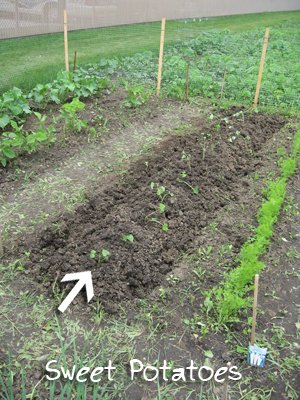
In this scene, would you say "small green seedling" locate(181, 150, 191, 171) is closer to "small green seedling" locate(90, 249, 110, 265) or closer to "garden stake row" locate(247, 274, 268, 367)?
"small green seedling" locate(90, 249, 110, 265)

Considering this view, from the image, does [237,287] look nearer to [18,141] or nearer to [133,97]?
[18,141]

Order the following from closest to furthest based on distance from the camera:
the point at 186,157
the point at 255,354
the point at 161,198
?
the point at 255,354 < the point at 161,198 < the point at 186,157

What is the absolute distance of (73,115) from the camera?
5.24 meters

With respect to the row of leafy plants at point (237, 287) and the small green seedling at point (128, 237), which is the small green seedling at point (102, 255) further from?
the row of leafy plants at point (237, 287)

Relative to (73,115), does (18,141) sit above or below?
below

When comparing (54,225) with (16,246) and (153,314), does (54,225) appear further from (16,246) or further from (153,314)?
(153,314)

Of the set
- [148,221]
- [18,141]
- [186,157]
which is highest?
[18,141]

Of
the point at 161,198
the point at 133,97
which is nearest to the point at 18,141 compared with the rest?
the point at 161,198

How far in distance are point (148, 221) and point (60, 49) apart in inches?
292

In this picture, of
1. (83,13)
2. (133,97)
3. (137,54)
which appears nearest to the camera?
(133,97)

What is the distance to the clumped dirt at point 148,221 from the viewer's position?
3.25m

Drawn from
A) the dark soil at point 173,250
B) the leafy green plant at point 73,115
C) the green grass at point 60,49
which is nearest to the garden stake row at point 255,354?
the dark soil at point 173,250

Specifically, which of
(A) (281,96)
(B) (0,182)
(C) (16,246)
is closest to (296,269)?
(C) (16,246)

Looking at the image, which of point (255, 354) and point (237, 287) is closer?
point (255, 354)
